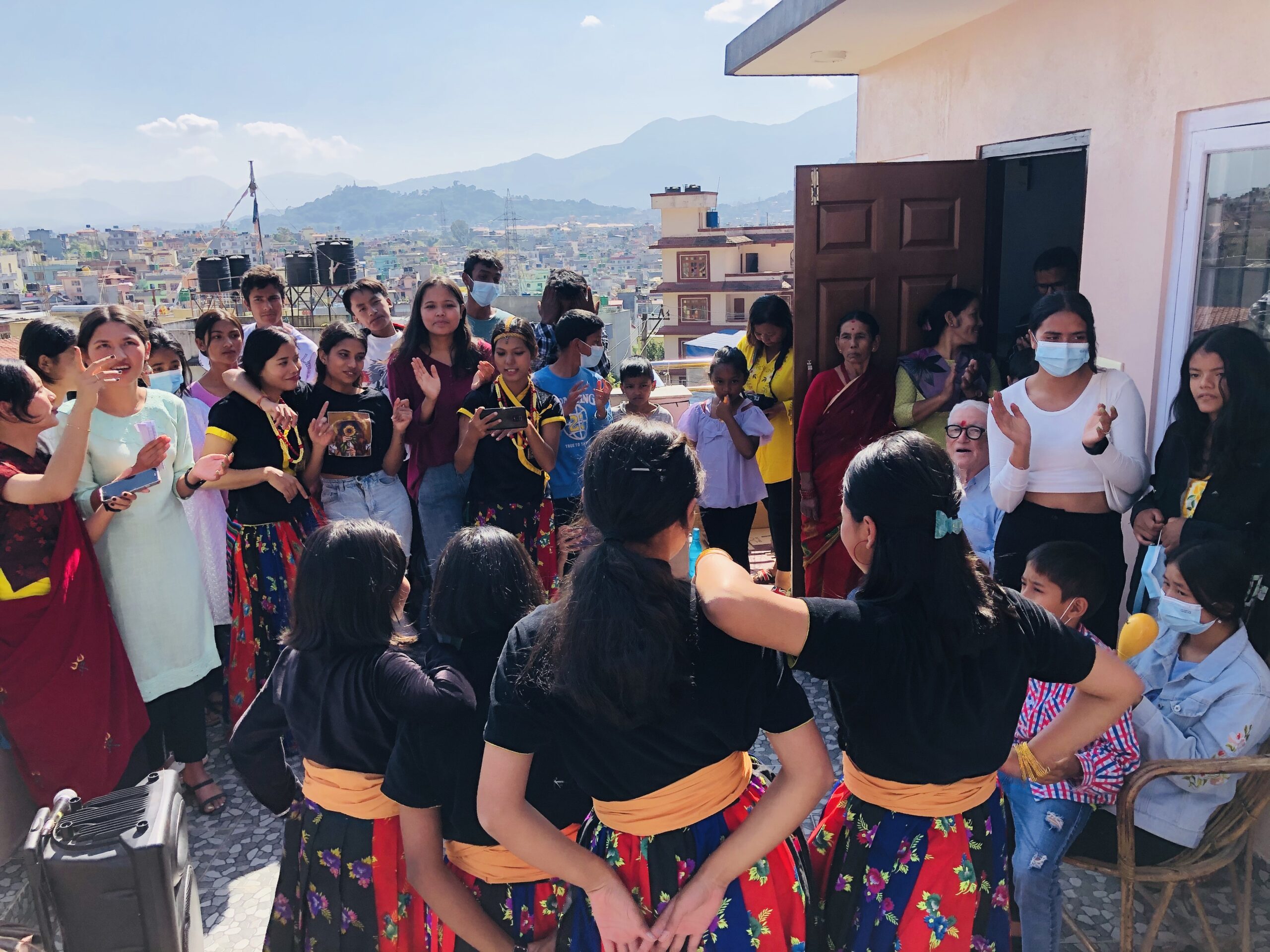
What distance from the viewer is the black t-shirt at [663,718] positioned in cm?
136

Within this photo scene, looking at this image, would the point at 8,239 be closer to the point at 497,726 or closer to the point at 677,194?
the point at 677,194

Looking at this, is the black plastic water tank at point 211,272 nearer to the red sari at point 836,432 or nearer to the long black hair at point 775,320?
Answer: the long black hair at point 775,320

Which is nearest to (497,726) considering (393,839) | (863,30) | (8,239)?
(393,839)

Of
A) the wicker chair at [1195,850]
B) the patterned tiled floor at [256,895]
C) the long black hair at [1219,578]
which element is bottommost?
the patterned tiled floor at [256,895]

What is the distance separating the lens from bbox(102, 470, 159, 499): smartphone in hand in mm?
2775

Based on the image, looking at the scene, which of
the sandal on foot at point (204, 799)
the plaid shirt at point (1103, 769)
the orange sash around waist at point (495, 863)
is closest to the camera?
the orange sash around waist at point (495, 863)

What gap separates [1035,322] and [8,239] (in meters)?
109

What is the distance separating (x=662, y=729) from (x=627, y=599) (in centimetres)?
23

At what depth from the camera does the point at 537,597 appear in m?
1.84

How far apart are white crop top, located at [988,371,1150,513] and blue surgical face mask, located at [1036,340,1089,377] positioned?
11 centimetres

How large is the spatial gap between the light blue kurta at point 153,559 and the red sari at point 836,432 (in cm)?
256

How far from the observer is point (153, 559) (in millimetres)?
2971

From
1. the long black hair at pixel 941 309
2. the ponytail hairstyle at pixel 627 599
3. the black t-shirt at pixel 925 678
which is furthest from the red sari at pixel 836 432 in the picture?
the ponytail hairstyle at pixel 627 599

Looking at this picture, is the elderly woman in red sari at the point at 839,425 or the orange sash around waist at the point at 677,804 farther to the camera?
the elderly woman in red sari at the point at 839,425
